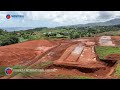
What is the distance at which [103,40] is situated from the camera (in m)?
8.10

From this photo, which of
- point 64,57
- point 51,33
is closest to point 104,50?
point 64,57

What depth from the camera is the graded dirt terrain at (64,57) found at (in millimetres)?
7670

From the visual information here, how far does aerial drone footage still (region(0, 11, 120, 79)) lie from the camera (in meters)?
7.52

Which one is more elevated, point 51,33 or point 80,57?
point 51,33

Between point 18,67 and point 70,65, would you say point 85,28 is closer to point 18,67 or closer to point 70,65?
point 70,65

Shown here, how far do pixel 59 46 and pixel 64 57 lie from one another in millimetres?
349

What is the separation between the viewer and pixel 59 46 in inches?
326

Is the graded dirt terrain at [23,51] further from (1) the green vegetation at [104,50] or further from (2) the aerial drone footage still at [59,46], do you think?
(1) the green vegetation at [104,50]

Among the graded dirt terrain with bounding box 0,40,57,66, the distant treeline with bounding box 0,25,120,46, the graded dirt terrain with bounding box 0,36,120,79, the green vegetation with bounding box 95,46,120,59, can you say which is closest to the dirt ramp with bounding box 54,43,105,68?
the graded dirt terrain with bounding box 0,36,120,79

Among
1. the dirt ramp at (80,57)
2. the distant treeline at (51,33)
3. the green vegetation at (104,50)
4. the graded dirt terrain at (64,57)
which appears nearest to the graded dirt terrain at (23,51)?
the graded dirt terrain at (64,57)

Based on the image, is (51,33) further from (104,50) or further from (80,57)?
(104,50)
